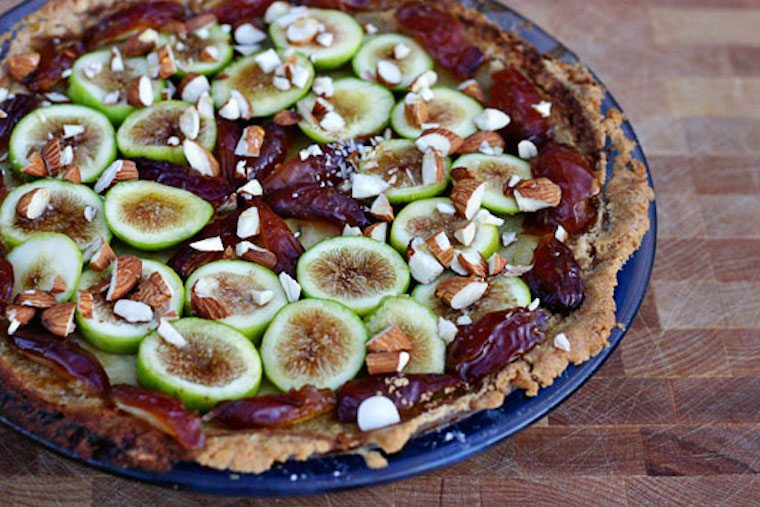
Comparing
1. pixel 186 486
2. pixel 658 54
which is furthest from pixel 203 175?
pixel 658 54

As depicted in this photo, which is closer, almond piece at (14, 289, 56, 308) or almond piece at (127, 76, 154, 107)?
almond piece at (14, 289, 56, 308)

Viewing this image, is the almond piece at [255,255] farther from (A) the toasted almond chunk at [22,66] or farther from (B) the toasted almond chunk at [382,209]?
(A) the toasted almond chunk at [22,66]

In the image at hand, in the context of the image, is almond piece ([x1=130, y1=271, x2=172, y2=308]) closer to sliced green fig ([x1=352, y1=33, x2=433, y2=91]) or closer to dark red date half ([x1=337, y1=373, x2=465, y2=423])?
dark red date half ([x1=337, y1=373, x2=465, y2=423])

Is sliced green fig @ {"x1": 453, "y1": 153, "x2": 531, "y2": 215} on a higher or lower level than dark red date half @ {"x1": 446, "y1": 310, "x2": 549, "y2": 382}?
higher

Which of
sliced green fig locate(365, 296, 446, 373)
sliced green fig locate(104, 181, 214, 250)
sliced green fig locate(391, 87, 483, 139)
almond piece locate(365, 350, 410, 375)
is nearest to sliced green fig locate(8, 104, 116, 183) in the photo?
sliced green fig locate(104, 181, 214, 250)

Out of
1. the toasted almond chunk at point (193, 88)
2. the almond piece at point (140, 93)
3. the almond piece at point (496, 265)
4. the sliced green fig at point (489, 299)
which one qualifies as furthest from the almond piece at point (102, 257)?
the almond piece at point (496, 265)

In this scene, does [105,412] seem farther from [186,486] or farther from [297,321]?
[297,321]

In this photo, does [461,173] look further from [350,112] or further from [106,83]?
[106,83]

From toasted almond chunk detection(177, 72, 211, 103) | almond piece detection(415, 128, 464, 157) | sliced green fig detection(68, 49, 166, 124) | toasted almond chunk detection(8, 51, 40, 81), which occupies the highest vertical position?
toasted almond chunk detection(8, 51, 40, 81)
